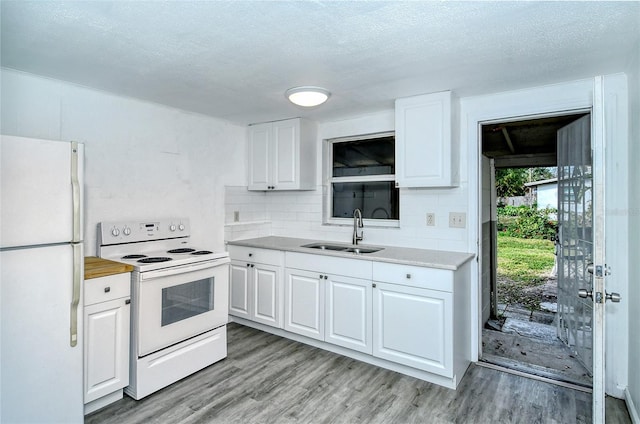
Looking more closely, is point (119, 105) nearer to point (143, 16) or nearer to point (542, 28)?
point (143, 16)

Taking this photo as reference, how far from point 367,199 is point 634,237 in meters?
2.10

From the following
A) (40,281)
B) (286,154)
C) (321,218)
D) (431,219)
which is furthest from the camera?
(321,218)

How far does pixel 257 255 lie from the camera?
3.37 meters

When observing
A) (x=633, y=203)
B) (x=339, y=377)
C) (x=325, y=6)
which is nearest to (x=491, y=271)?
(x=633, y=203)

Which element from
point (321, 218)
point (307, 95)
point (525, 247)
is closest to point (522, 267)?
point (525, 247)

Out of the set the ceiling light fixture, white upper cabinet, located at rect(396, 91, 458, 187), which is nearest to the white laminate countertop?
white upper cabinet, located at rect(396, 91, 458, 187)

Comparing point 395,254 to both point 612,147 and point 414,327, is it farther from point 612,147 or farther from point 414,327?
point 612,147

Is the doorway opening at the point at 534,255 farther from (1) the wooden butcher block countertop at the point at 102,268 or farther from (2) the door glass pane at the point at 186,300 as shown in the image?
(1) the wooden butcher block countertop at the point at 102,268

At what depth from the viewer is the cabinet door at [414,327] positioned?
2396 mm

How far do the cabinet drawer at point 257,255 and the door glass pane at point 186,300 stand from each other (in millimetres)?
670

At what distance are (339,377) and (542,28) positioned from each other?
2.50 meters

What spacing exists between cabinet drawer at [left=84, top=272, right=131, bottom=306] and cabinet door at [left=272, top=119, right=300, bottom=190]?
5.81 ft

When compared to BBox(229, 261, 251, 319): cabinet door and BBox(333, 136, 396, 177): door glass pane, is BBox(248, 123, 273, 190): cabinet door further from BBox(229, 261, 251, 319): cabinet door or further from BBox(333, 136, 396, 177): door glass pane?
BBox(229, 261, 251, 319): cabinet door

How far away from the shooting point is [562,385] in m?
2.46
